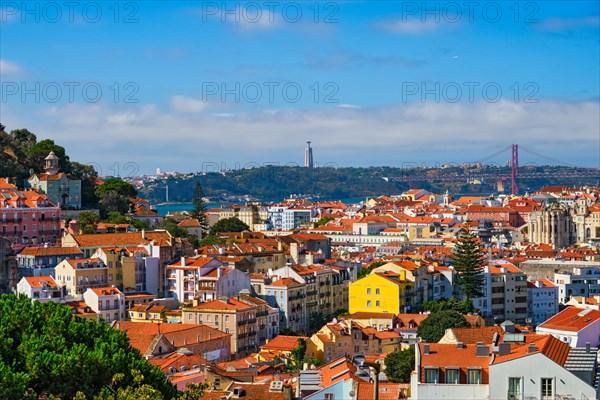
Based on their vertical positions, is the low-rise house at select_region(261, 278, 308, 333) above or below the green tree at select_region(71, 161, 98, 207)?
below

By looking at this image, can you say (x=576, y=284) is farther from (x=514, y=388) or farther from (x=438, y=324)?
(x=514, y=388)

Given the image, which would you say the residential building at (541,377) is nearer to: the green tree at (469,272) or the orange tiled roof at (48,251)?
the orange tiled roof at (48,251)

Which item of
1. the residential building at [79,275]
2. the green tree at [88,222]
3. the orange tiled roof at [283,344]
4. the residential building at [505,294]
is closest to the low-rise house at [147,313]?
the residential building at [79,275]

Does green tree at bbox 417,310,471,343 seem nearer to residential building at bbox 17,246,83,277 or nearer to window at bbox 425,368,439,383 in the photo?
residential building at bbox 17,246,83,277

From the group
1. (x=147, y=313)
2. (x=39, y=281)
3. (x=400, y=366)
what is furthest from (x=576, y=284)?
(x=400, y=366)

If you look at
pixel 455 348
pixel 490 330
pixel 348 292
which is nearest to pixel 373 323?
pixel 348 292

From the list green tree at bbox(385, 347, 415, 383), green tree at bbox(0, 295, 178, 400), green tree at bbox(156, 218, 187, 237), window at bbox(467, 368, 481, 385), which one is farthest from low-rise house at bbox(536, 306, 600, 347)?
green tree at bbox(156, 218, 187, 237)
